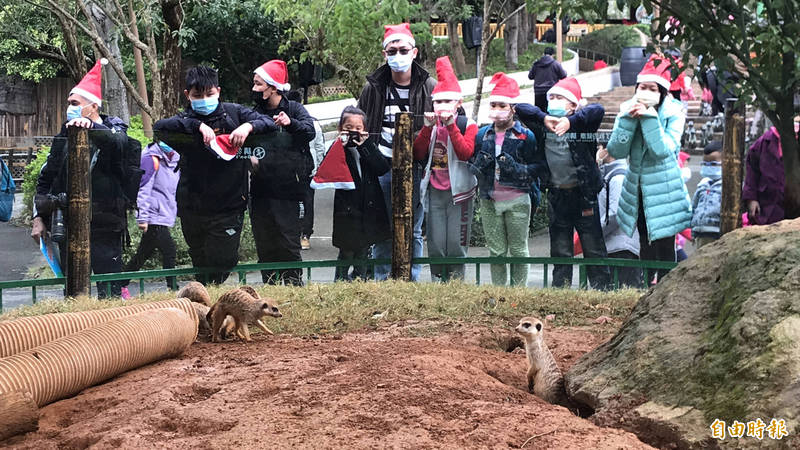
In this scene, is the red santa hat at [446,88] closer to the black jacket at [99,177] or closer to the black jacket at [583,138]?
the black jacket at [583,138]

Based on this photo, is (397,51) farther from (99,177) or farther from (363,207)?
(99,177)

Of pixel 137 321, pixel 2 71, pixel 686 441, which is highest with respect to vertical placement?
pixel 2 71

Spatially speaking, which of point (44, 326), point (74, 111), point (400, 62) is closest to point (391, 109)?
point (400, 62)

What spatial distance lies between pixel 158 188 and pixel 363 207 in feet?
6.03

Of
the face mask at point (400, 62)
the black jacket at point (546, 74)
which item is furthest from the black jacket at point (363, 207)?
the black jacket at point (546, 74)

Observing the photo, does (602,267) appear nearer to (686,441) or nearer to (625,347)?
→ (625,347)

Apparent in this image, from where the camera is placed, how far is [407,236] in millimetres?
8836

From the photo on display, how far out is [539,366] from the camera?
17.8ft

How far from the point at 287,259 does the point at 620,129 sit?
3123 mm

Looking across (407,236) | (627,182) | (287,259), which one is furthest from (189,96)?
(627,182)

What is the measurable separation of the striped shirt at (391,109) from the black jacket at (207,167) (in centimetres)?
108

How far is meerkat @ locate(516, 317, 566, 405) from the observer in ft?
17.5

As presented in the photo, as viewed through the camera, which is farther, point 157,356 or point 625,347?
point 157,356

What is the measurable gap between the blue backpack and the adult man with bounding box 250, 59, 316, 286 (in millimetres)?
2037
